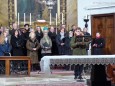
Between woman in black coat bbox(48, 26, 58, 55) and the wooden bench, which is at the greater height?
woman in black coat bbox(48, 26, 58, 55)

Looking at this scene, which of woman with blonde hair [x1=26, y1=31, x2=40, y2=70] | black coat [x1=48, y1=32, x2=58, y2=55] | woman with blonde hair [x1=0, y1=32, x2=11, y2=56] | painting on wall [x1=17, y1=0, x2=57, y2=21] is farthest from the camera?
painting on wall [x1=17, y1=0, x2=57, y2=21]

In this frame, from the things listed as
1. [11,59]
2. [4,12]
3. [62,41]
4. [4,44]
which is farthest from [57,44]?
[4,12]

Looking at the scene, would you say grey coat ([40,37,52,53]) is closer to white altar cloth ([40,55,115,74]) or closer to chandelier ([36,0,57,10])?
chandelier ([36,0,57,10])

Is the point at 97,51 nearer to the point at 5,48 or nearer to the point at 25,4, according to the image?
the point at 5,48

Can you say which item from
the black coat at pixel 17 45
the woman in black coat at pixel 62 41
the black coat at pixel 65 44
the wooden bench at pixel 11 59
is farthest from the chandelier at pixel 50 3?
the wooden bench at pixel 11 59

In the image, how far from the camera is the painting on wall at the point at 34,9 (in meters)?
23.1

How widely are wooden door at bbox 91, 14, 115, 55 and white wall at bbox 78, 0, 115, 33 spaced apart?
0.90 feet

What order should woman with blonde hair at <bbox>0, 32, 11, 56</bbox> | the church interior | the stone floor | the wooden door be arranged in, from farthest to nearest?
the wooden door
woman with blonde hair at <bbox>0, 32, 11, 56</bbox>
the stone floor
the church interior

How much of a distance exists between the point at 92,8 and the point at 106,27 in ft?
4.07

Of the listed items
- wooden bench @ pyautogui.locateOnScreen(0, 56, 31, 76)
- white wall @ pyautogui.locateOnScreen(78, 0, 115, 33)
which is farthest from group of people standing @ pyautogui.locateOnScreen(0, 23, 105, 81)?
white wall @ pyautogui.locateOnScreen(78, 0, 115, 33)

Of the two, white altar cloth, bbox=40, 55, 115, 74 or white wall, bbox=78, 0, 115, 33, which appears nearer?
white altar cloth, bbox=40, 55, 115, 74

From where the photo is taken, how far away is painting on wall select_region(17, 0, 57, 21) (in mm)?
23078

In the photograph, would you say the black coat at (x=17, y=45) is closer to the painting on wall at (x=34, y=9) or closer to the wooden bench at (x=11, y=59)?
the wooden bench at (x=11, y=59)

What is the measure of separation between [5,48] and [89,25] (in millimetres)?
6695
